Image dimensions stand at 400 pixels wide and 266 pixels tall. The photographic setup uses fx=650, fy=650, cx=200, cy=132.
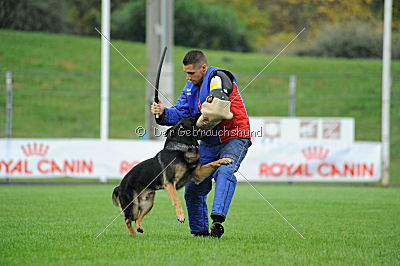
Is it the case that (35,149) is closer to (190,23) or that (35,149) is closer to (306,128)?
(306,128)

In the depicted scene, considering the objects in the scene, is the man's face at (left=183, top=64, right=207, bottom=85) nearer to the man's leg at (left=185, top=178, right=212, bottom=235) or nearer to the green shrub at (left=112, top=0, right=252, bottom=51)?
the man's leg at (left=185, top=178, right=212, bottom=235)

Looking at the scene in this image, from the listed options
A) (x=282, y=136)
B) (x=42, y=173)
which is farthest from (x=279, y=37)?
(x=42, y=173)

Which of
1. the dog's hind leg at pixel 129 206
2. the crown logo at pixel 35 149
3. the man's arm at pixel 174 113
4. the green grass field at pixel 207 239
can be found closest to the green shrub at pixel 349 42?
the crown logo at pixel 35 149

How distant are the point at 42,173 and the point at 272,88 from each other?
12.1 m

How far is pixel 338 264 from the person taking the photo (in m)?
5.46

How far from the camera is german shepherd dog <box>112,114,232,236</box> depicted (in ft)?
22.2

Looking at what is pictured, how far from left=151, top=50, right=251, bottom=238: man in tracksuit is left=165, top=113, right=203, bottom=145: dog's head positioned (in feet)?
0.59

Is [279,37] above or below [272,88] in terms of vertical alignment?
above

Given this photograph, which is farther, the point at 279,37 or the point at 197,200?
the point at 279,37

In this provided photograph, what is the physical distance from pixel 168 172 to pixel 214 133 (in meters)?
0.69

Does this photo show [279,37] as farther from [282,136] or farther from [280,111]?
[282,136]

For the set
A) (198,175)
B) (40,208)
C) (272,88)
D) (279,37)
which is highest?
(279,37)

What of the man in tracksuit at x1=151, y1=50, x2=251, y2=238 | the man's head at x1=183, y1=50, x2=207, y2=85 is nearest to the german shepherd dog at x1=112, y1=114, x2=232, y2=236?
the man in tracksuit at x1=151, y1=50, x2=251, y2=238

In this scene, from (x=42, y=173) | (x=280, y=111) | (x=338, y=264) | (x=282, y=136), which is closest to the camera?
(x=338, y=264)
